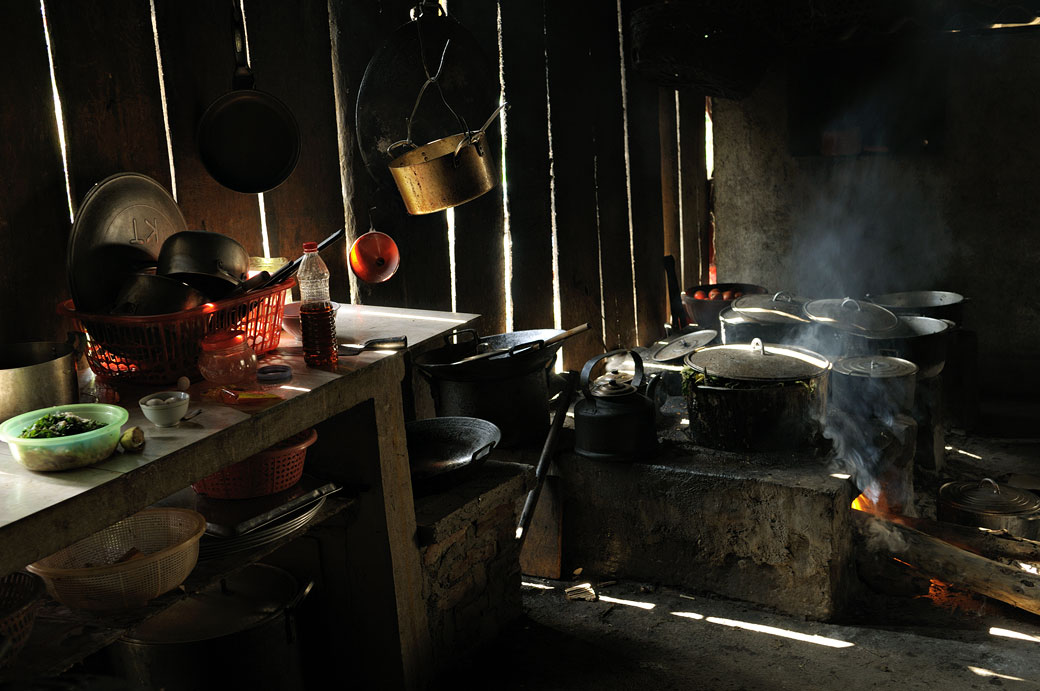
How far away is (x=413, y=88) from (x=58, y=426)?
8.04ft

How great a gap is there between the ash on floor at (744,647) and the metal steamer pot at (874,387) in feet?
3.71

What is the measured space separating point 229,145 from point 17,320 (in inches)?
40.0

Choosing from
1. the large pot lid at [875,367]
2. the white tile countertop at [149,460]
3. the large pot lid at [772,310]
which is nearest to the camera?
the white tile countertop at [149,460]

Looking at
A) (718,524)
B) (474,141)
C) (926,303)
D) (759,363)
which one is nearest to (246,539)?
(474,141)

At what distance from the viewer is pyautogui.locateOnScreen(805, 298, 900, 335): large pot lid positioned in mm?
5359

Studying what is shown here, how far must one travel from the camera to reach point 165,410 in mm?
2469

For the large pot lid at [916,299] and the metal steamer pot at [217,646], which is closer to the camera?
the metal steamer pot at [217,646]

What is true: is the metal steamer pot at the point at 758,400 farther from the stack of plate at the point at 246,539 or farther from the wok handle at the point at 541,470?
the stack of plate at the point at 246,539

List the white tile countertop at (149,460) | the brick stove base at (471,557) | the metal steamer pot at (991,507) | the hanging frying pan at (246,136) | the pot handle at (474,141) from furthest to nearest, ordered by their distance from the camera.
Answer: the metal steamer pot at (991,507)
the pot handle at (474,141)
the brick stove base at (471,557)
the hanging frying pan at (246,136)
the white tile countertop at (149,460)

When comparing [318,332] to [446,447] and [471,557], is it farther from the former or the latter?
[471,557]

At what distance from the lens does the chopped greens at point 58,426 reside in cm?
223

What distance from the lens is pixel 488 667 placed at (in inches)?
145

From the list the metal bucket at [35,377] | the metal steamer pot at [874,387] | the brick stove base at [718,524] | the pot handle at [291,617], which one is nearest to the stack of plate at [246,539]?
the pot handle at [291,617]

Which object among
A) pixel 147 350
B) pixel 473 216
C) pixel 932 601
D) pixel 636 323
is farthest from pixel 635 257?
pixel 147 350
